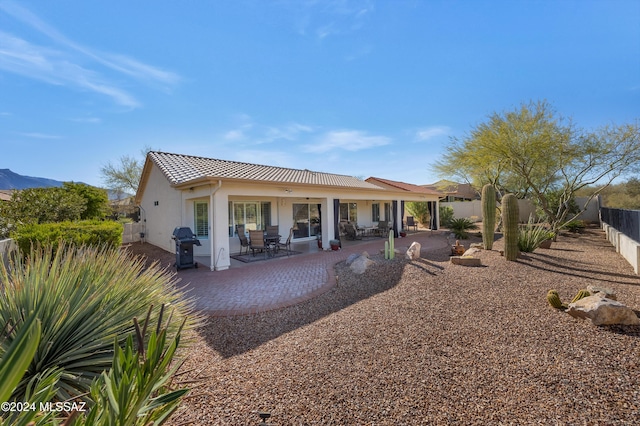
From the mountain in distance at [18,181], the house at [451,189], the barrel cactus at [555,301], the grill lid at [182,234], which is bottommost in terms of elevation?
the barrel cactus at [555,301]

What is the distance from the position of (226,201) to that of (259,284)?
3.86 metres

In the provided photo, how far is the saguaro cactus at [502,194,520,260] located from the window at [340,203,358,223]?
1213cm

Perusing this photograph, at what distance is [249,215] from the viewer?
14672 mm

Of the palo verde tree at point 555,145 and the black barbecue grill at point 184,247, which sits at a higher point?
the palo verde tree at point 555,145

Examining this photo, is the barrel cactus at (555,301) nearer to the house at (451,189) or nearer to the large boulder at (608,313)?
the large boulder at (608,313)

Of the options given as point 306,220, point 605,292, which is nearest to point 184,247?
point 306,220

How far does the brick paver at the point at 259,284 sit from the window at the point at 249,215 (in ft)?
11.6

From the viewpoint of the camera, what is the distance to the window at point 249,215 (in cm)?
1403

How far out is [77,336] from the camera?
8.09 ft

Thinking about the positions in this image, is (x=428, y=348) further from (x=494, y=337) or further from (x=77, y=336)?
(x=77, y=336)

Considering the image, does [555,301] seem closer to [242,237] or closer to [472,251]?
[472,251]

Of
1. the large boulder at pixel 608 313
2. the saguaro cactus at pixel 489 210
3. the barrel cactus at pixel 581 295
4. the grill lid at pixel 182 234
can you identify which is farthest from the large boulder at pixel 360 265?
the grill lid at pixel 182 234

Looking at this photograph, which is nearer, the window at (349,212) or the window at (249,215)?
the window at (249,215)

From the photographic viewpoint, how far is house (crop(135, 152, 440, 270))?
10.4 metres
